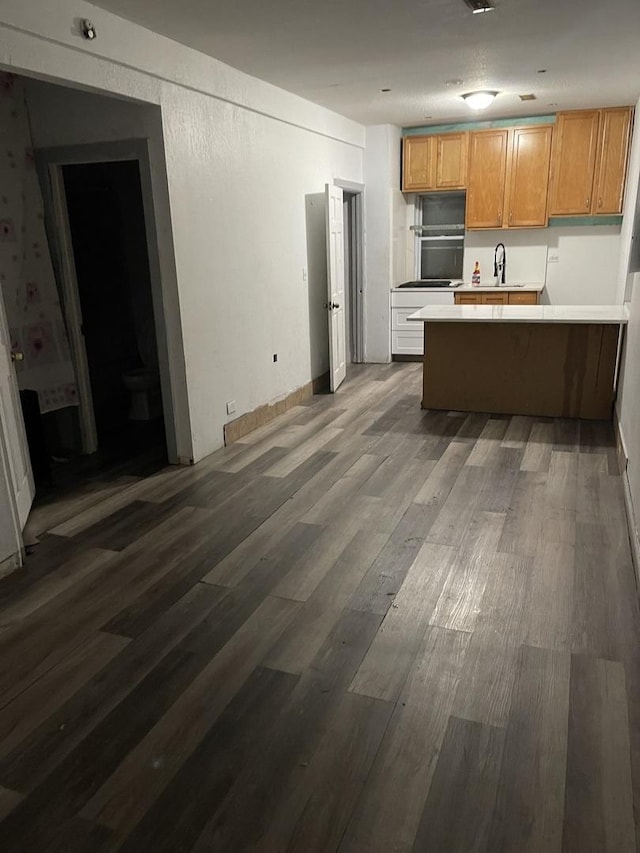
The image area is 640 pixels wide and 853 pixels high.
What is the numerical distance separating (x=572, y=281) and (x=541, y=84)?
2.58 m

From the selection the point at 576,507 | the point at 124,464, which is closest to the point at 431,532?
the point at 576,507

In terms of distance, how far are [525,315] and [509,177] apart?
8.96 feet

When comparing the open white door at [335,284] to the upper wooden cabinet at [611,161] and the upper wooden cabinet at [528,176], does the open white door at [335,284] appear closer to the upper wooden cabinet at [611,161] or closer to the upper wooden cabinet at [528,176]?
the upper wooden cabinet at [528,176]

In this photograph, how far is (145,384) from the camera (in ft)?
17.6

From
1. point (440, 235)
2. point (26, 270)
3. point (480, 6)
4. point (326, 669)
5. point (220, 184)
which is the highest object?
point (480, 6)

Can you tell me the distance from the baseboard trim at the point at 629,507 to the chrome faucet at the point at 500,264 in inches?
131

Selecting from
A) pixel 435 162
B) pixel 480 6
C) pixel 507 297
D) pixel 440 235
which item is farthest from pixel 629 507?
pixel 440 235

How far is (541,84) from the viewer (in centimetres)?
535

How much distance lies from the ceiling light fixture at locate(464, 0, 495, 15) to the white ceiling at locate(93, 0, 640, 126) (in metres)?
0.04

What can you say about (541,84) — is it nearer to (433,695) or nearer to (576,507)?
(576,507)

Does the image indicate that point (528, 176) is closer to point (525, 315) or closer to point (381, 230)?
point (381, 230)

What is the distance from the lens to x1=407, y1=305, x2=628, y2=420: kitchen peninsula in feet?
16.5

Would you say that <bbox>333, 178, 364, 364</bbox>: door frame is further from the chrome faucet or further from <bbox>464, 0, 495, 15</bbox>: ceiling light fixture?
<bbox>464, 0, 495, 15</bbox>: ceiling light fixture

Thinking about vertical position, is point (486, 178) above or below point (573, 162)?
below
